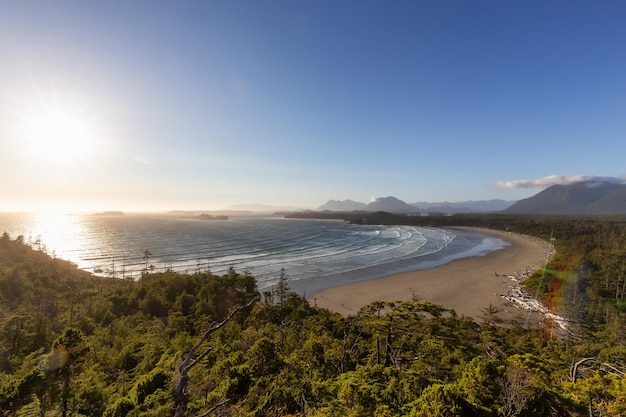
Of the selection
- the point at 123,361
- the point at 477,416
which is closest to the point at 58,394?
the point at 123,361

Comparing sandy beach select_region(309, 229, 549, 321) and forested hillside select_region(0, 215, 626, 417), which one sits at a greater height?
forested hillside select_region(0, 215, 626, 417)

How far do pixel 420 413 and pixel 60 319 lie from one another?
3242 centimetres

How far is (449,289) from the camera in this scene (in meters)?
46.4

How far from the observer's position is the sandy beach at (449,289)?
1526 inches

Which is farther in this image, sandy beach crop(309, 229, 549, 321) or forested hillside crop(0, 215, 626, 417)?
sandy beach crop(309, 229, 549, 321)

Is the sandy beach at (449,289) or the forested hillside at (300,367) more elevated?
the forested hillside at (300,367)

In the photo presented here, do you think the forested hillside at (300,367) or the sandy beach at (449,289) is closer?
the forested hillside at (300,367)

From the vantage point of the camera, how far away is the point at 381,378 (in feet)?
26.0

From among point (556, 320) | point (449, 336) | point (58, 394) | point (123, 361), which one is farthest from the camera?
point (556, 320)

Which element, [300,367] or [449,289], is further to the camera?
[449,289]

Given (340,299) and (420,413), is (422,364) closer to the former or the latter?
(420,413)

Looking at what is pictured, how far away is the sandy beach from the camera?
127 ft

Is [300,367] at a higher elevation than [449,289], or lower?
higher

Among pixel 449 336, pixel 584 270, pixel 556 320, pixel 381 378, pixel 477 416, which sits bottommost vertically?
pixel 556 320
